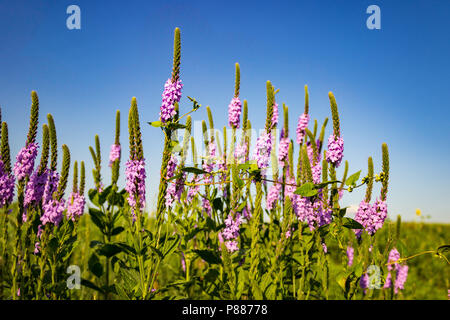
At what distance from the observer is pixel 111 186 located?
4230 mm

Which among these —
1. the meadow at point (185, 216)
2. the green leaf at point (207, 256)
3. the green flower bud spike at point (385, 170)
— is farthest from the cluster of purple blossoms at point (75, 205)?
the green flower bud spike at point (385, 170)

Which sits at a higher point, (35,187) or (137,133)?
→ (137,133)

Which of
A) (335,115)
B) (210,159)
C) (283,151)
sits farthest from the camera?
(283,151)

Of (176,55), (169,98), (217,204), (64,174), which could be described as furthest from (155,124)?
(217,204)

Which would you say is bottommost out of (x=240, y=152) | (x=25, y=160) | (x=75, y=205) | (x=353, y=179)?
(x=75, y=205)

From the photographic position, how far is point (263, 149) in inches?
118

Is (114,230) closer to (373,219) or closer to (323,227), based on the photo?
(323,227)

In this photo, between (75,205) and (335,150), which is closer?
(335,150)

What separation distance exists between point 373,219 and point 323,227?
0.56 meters

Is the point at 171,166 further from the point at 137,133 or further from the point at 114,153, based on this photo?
the point at 114,153

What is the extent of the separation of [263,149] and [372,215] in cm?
145

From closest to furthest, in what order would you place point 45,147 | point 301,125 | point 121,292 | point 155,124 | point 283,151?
point 155,124 < point 121,292 < point 45,147 < point 283,151 < point 301,125
